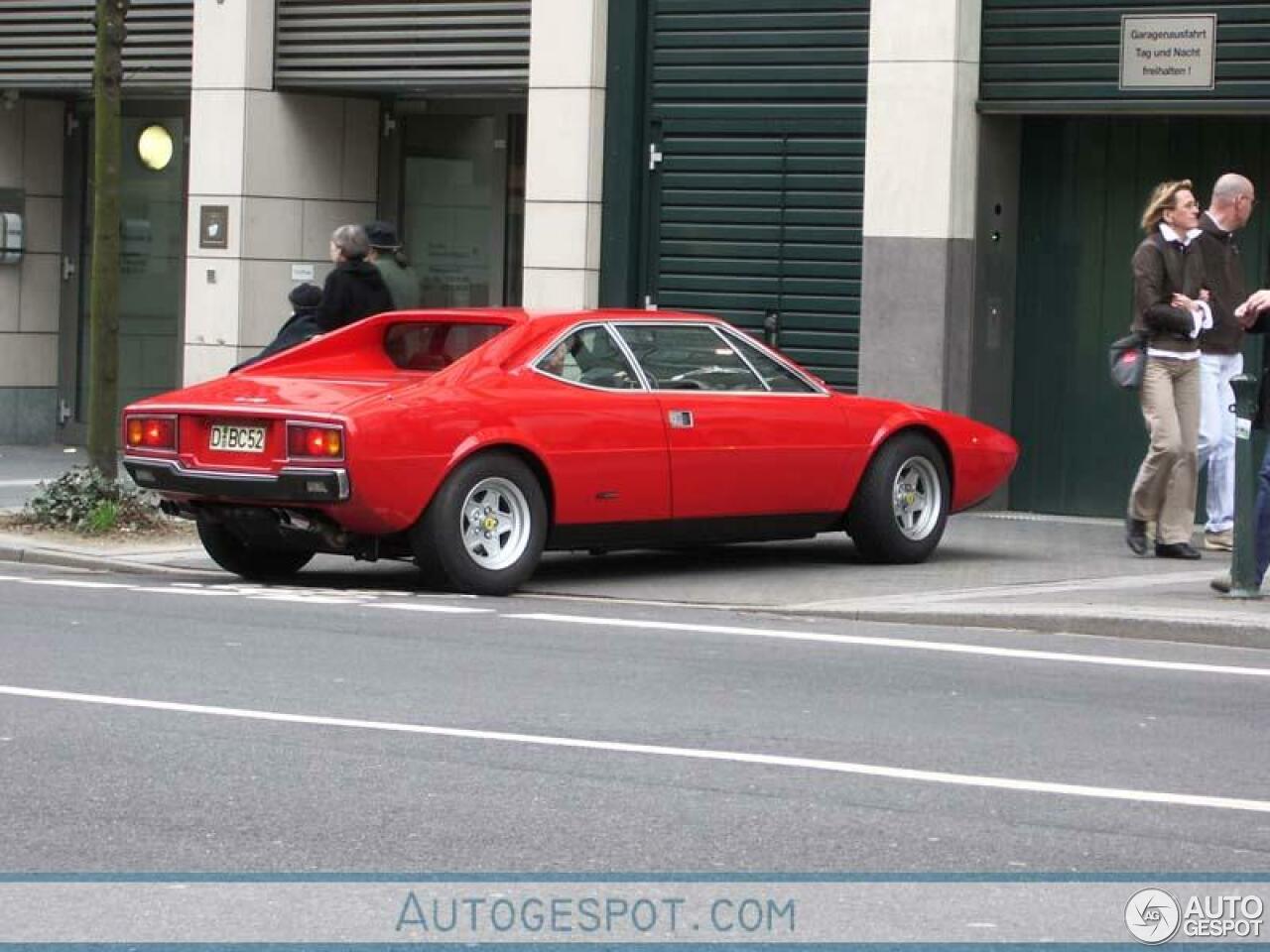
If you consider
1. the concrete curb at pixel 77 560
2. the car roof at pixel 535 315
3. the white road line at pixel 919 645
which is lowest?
the concrete curb at pixel 77 560

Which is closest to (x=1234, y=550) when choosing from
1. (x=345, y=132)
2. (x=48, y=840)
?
(x=48, y=840)

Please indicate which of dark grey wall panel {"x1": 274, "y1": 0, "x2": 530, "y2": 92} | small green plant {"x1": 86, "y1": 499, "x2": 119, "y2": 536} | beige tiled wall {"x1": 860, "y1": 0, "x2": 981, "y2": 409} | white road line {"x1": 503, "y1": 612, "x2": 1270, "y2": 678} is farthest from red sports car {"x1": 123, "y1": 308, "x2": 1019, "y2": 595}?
dark grey wall panel {"x1": 274, "y1": 0, "x2": 530, "y2": 92}

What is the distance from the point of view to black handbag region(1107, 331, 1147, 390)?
46.2 feet

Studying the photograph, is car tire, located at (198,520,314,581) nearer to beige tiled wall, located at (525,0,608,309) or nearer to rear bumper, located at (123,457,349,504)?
rear bumper, located at (123,457,349,504)

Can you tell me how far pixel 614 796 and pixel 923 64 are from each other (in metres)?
10.7

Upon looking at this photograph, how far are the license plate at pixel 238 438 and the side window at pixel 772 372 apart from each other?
2.72m

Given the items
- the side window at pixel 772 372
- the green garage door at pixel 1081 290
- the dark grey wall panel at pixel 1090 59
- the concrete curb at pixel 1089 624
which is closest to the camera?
the concrete curb at pixel 1089 624

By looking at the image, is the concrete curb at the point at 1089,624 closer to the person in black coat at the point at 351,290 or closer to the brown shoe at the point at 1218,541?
the brown shoe at the point at 1218,541

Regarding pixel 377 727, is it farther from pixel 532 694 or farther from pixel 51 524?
pixel 51 524

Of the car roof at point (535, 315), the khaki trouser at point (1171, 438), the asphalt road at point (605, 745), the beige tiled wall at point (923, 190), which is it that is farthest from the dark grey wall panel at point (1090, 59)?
the asphalt road at point (605, 745)

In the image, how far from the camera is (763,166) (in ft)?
59.8

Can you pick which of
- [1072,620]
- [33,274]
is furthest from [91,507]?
[33,274]

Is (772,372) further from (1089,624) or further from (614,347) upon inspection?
(1089,624)

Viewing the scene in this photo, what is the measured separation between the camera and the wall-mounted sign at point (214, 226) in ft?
67.3
